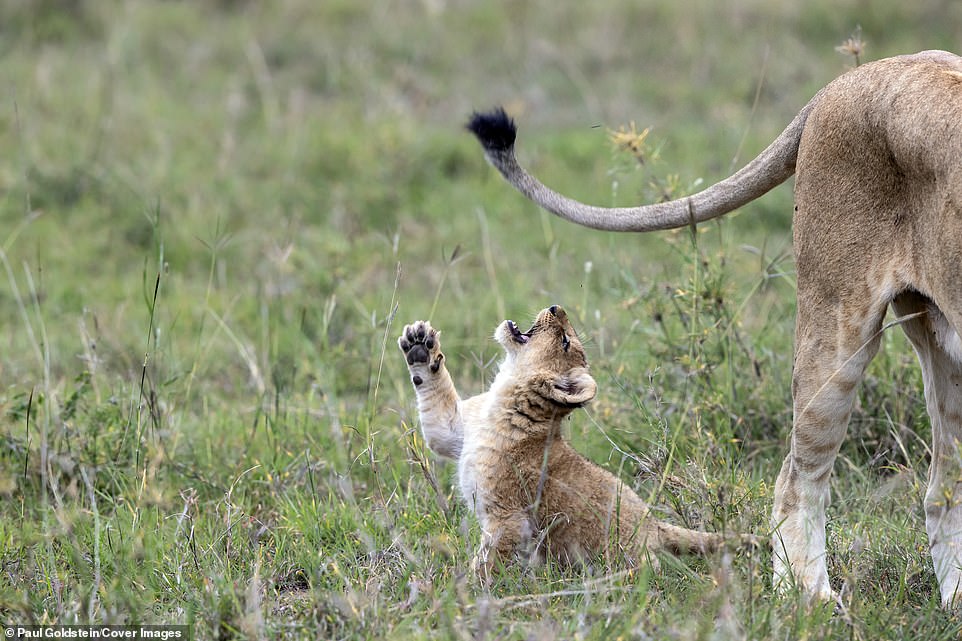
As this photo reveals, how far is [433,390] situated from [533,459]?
415 mm

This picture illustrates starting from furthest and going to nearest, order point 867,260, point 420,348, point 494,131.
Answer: point 494,131
point 420,348
point 867,260

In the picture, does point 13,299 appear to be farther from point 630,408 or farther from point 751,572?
point 751,572

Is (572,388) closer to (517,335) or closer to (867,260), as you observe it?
(517,335)

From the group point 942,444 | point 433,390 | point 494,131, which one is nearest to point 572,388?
point 433,390

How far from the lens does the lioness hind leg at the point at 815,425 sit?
3.28 metres

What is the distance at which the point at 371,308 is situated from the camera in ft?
19.6

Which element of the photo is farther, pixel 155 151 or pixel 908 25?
pixel 908 25

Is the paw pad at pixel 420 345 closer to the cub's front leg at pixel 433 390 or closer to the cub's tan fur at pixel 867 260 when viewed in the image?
the cub's front leg at pixel 433 390

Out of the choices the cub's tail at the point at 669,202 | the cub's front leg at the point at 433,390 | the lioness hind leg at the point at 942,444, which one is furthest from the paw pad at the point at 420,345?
the lioness hind leg at the point at 942,444

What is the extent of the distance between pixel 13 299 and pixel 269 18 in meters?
5.36

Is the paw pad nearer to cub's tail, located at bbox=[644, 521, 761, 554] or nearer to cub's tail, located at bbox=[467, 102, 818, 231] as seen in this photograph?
cub's tail, located at bbox=[467, 102, 818, 231]

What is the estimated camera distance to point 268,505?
4.15 m

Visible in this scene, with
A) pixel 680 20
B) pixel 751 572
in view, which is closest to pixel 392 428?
pixel 751 572

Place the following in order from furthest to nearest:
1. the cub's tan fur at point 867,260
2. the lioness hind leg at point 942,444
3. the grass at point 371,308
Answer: the lioness hind leg at point 942,444 < the grass at point 371,308 < the cub's tan fur at point 867,260
